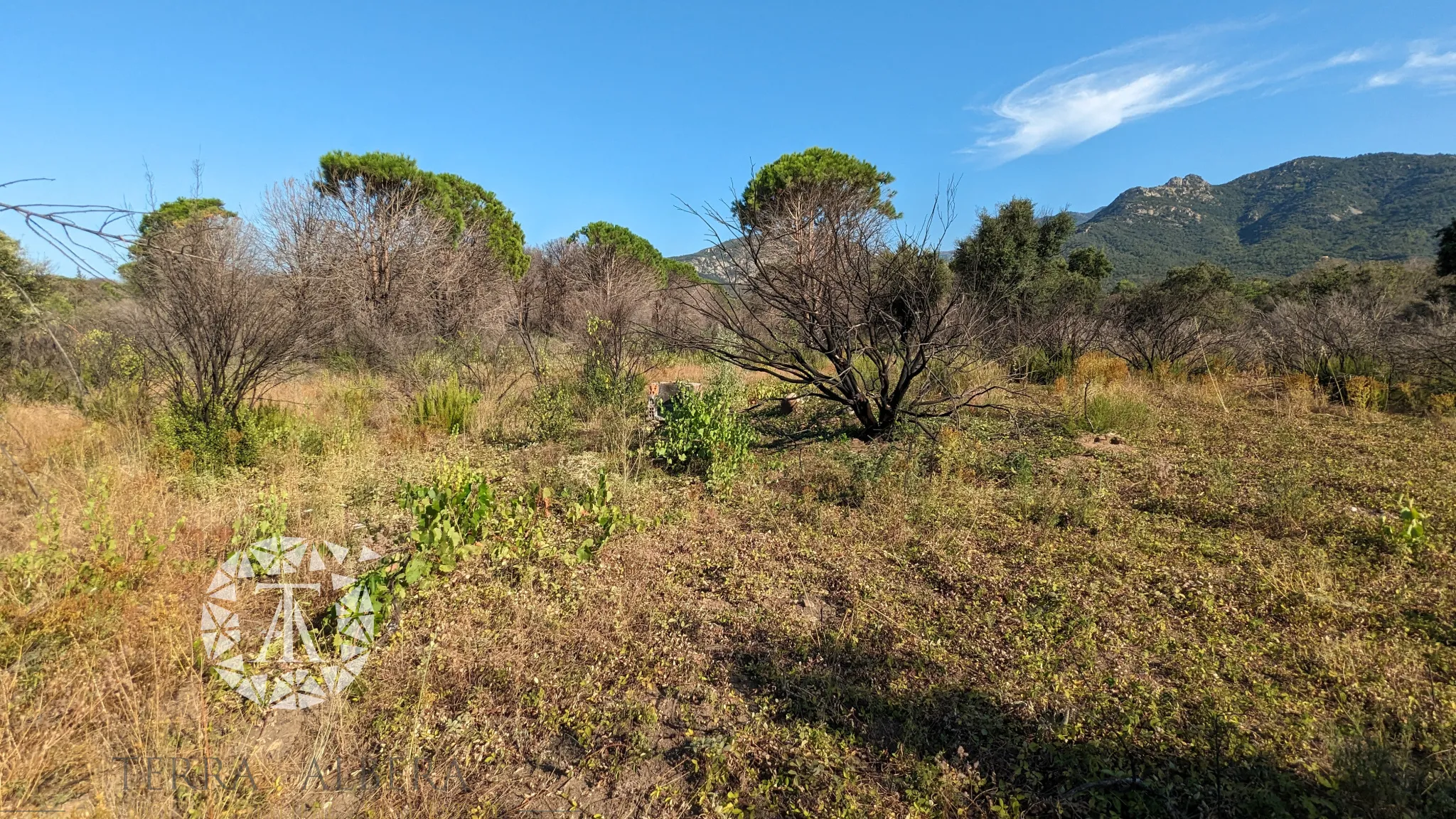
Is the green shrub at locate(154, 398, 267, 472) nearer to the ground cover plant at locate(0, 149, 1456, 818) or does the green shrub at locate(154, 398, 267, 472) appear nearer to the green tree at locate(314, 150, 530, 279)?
the ground cover plant at locate(0, 149, 1456, 818)

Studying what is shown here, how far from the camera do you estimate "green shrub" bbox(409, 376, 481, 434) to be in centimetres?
658

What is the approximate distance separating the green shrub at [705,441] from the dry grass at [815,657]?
40cm

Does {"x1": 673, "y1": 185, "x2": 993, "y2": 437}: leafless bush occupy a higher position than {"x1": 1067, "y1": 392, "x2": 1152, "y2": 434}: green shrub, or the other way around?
{"x1": 673, "y1": 185, "x2": 993, "y2": 437}: leafless bush

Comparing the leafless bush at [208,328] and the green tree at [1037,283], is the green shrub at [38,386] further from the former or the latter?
the green tree at [1037,283]

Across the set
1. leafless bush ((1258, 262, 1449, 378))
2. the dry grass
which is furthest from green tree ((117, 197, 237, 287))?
leafless bush ((1258, 262, 1449, 378))

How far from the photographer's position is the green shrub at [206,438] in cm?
489

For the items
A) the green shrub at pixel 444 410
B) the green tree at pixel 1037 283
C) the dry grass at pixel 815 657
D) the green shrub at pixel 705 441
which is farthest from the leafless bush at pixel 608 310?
the green tree at pixel 1037 283

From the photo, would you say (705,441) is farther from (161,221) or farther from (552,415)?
(161,221)

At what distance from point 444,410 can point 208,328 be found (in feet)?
7.28

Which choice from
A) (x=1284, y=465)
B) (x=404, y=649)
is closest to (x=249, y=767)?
(x=404, y=649)

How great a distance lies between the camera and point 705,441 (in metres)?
5.19

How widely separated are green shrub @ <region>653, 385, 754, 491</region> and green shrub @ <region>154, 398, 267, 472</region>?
3742 millimetres

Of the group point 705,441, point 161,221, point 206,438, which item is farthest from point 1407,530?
point 206,438

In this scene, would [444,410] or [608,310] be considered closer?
[444,410]
